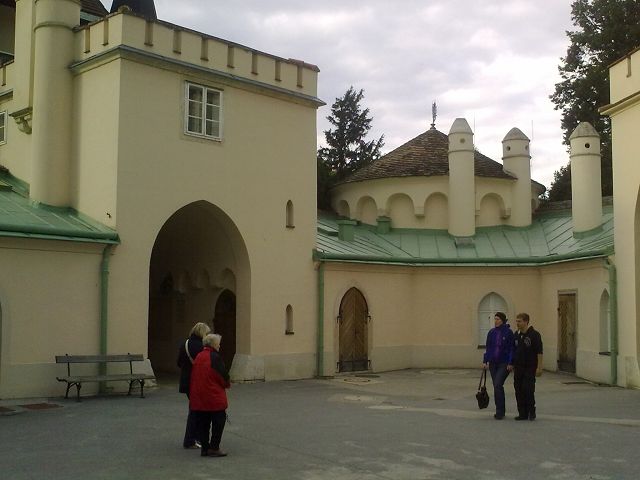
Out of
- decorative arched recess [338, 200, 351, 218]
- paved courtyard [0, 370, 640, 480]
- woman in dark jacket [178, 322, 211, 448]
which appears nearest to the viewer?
paved courtyard [0, 370, 640, 480]

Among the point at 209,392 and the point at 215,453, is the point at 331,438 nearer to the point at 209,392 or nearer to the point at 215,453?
the point at 215,453

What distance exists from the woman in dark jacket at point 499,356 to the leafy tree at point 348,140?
29420 millimetres

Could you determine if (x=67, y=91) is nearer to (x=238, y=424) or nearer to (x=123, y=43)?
(x=123, y=43)

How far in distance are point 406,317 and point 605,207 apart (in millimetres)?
7456

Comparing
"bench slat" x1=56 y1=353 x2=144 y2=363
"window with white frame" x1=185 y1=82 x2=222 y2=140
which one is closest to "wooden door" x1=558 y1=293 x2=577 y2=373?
"window with white frame" x1=185 y1=82 x2=222 y2=140

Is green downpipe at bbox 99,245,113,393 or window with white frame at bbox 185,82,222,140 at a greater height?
window with white frame at bbox 185,82,222,140

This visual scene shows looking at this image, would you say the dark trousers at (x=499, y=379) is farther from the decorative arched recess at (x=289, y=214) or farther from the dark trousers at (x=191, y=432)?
the decorative arched recess at (x=289, y=214)

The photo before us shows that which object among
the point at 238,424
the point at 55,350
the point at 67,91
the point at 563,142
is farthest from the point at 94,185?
the point at 563,142

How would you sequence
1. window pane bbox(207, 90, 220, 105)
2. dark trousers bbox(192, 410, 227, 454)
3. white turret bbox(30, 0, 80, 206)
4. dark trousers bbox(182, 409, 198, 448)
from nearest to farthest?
dark trousers bbox(192, 410, 227, 454), dark trousers bbox(182, 409, 198, 448), white turret bbox(30, 0, 80, 206), window pane bbox(207, 90, 220, 105)

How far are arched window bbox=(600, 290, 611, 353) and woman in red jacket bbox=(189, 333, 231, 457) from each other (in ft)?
42.0

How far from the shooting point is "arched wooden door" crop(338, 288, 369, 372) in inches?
862

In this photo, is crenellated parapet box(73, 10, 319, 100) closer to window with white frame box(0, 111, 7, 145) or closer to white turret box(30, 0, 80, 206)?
white turret box(30, 0, 80, 206)

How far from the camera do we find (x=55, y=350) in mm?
15914

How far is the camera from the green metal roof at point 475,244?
22.5m
